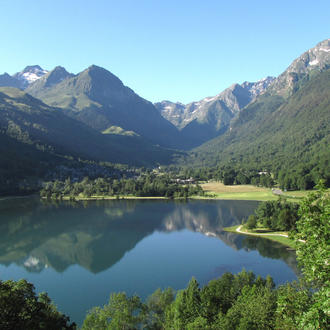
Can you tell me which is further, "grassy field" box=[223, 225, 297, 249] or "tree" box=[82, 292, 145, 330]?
"grassy field" box=[223, 225, 297, 249]

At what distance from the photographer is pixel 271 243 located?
85250 mm

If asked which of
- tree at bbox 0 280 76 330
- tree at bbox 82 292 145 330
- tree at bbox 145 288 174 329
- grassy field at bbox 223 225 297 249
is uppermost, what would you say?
tree at bbox 0 280 76 330

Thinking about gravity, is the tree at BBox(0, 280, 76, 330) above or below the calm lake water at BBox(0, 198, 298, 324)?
above

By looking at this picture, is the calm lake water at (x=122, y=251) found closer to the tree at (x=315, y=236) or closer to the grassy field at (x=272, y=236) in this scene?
the grassy field at (x=272, y=236)

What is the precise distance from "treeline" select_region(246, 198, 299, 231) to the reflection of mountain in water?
411 inches

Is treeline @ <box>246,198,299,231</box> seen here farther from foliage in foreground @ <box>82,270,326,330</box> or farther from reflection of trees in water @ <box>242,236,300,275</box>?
foliage in foreground @ <box>82,270,326,330</box>

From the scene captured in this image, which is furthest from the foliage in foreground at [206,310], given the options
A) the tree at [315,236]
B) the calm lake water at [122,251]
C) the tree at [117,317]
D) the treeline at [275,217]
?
the treeline at [275,217]

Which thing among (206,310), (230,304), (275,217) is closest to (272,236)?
(275,217)

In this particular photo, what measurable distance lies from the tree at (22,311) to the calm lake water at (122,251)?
19.8m

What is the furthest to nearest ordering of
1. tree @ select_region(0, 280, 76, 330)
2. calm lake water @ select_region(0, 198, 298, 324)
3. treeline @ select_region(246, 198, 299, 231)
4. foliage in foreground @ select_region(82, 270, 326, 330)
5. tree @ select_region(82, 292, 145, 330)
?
treeline @ select_region(246, 198, 299, 231) → calm lake water @ select_region(0, 198, 298, 324) → tree @ select_region(82, 292, 145, 330) → foliage in foreground @ select_region(82, 270, 326, 330) → tree @ select_region(0, 280, 76, 330)

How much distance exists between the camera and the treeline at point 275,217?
9531 cm

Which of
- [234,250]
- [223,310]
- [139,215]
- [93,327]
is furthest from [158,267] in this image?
[139,215]

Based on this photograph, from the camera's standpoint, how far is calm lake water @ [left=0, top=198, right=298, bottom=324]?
61375 millimetres

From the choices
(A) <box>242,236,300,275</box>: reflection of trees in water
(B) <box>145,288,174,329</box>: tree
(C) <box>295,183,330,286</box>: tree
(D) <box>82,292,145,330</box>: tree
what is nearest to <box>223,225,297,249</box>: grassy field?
(A) <box>242,236,300,275</box>: reflection of trees in water
